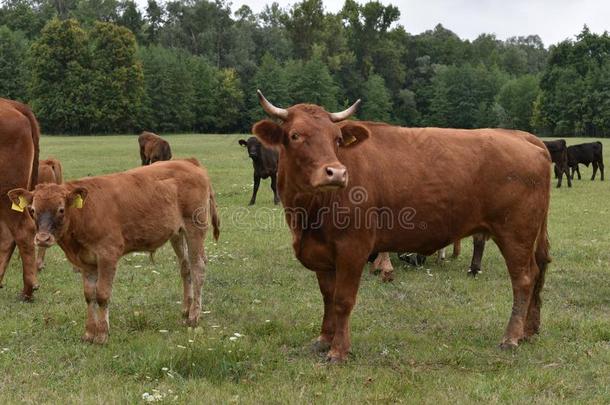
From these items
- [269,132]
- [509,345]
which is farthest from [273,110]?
[509,345]

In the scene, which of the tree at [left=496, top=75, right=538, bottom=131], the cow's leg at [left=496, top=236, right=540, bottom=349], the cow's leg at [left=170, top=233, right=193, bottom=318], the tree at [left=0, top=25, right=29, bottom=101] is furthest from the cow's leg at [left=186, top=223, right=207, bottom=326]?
the tree at [left=496, top=75, right=538, bottom=131]

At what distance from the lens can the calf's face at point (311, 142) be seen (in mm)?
5594

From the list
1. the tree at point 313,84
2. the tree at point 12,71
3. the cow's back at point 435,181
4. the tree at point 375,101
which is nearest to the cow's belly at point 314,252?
the cow's back at point 435,181

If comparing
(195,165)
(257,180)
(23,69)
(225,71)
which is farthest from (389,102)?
(195,165)

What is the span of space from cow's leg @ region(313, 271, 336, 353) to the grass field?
0.59 ft

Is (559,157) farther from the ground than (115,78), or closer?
closer

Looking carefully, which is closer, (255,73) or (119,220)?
(119,220)

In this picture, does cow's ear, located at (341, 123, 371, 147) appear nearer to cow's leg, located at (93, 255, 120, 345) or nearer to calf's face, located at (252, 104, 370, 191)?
calf's face, located at (252, 104, 370, 191)

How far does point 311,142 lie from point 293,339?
7.48ft

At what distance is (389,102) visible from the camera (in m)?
93.5

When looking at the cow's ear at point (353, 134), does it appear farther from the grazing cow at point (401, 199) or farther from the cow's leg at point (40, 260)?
the cow's leg at point (40, 260)

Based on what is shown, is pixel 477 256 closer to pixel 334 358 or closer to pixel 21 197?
pixel 334 358

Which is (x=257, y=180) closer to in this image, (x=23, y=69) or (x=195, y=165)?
(x=195, y=165)

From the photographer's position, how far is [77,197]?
257 inches
